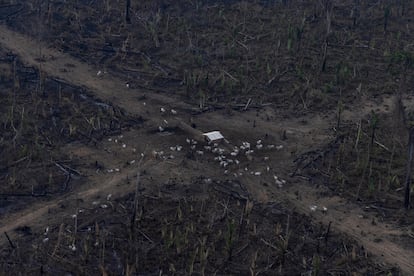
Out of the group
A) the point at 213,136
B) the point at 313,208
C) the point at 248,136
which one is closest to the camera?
the point at 313,208

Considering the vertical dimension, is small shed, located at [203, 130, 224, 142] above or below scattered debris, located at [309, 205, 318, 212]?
above

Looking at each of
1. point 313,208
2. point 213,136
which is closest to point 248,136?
point 213,136

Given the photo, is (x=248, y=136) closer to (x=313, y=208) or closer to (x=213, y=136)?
(x=213, y=136)

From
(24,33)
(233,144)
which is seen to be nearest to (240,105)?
(233,144)

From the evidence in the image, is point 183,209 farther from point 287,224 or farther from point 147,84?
point 147,84

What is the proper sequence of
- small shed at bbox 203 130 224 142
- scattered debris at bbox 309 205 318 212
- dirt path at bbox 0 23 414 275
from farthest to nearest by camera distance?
small shed at bbox 203 130 224 142
scattered debris at bbox 309 205 318 212
dirt path at bbox 0 23 414 275

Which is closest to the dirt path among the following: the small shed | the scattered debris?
the scattered debris

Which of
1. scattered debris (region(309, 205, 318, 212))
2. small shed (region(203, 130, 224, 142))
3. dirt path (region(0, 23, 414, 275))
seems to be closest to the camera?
dirt path (region(0, 23, 414, 275))

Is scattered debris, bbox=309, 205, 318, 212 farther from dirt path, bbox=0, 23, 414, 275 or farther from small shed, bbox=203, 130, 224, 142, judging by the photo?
small shed, bbox=203, 130, 224, 142
